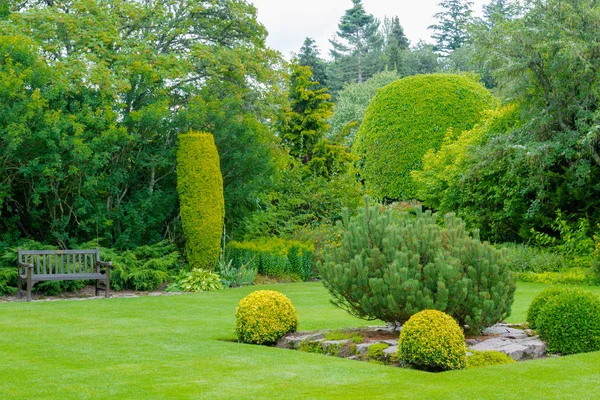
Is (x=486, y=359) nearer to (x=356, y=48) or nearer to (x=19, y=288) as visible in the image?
(x=19, y=288)

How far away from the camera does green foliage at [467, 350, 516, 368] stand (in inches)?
277

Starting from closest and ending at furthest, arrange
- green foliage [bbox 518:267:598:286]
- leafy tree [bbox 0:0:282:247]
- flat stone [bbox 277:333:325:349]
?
flat stone [bbox 277:333:325:349], leafy tree [bbox 0:0:282:247], green foliage [bbox 518:267:598:286]

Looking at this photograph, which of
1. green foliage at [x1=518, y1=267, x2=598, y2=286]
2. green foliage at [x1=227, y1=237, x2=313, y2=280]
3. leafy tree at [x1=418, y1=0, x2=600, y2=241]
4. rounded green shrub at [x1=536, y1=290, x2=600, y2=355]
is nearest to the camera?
rounded green shrub at [x1=536, y1=290, x2=600, y2=355]

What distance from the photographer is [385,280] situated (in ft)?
25.8

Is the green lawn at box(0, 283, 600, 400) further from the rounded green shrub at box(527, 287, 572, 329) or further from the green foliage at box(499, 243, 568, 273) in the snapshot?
the green foliage at box(499, 243, 568, 273)

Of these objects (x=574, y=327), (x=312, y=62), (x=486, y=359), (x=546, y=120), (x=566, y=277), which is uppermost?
(x=312, y=62)

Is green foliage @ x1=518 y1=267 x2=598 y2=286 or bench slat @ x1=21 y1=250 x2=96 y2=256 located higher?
bench slat @ x1=21 y1=250 x2=96 y2=256

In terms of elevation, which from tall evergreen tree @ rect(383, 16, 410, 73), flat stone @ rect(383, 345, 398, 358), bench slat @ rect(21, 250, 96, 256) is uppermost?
tall evergreen tree @ rect(383, 16, 410, 73)

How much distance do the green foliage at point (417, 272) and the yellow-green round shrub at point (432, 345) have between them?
0.72m

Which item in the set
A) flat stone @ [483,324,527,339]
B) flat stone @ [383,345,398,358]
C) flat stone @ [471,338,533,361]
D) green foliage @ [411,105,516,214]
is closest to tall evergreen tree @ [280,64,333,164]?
green foliage @ [411,105,516,214]

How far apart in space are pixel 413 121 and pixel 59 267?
48.5 ft

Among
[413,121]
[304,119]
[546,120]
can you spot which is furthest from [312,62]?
[546,120]

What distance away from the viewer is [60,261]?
46.3 feet

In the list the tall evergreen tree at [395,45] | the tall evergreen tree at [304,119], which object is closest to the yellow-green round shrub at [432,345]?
the tall evergreen tree at [304,119]
